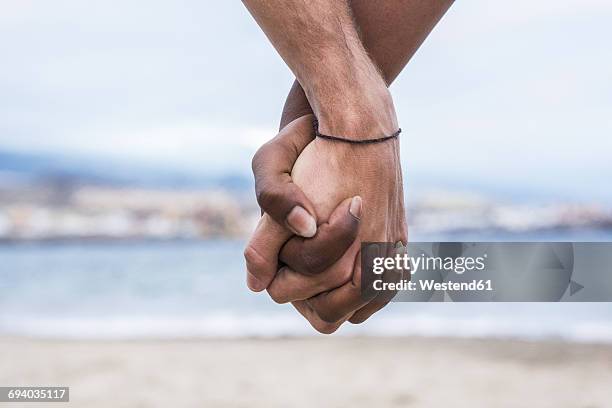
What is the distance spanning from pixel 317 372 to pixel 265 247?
4.08 m

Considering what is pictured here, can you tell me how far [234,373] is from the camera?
195 inches

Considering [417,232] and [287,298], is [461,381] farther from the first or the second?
[417,232]

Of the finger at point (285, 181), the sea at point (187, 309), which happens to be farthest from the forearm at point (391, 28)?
the sea at point (187, 309)

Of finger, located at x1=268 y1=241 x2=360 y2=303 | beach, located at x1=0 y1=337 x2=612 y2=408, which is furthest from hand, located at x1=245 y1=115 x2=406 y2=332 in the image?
beach, located at x1=0 y1=337 x2=612 y2=408

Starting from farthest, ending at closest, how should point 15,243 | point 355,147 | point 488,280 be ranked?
1. point 15,243
2. point 488,280
3. point 355,147

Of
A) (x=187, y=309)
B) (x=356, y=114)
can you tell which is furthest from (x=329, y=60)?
(x=187, y=309)

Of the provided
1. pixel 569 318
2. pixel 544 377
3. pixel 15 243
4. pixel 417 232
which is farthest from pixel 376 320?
pixel 15 243

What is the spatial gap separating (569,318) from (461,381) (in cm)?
285

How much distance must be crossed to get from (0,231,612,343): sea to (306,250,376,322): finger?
288 cm

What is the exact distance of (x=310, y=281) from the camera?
1074 millimetres

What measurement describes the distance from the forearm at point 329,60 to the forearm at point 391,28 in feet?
0.34

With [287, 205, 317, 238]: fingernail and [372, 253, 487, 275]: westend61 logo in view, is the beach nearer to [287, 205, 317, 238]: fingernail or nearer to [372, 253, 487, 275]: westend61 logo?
[372, 253, 487, 275]: westend61 logo
